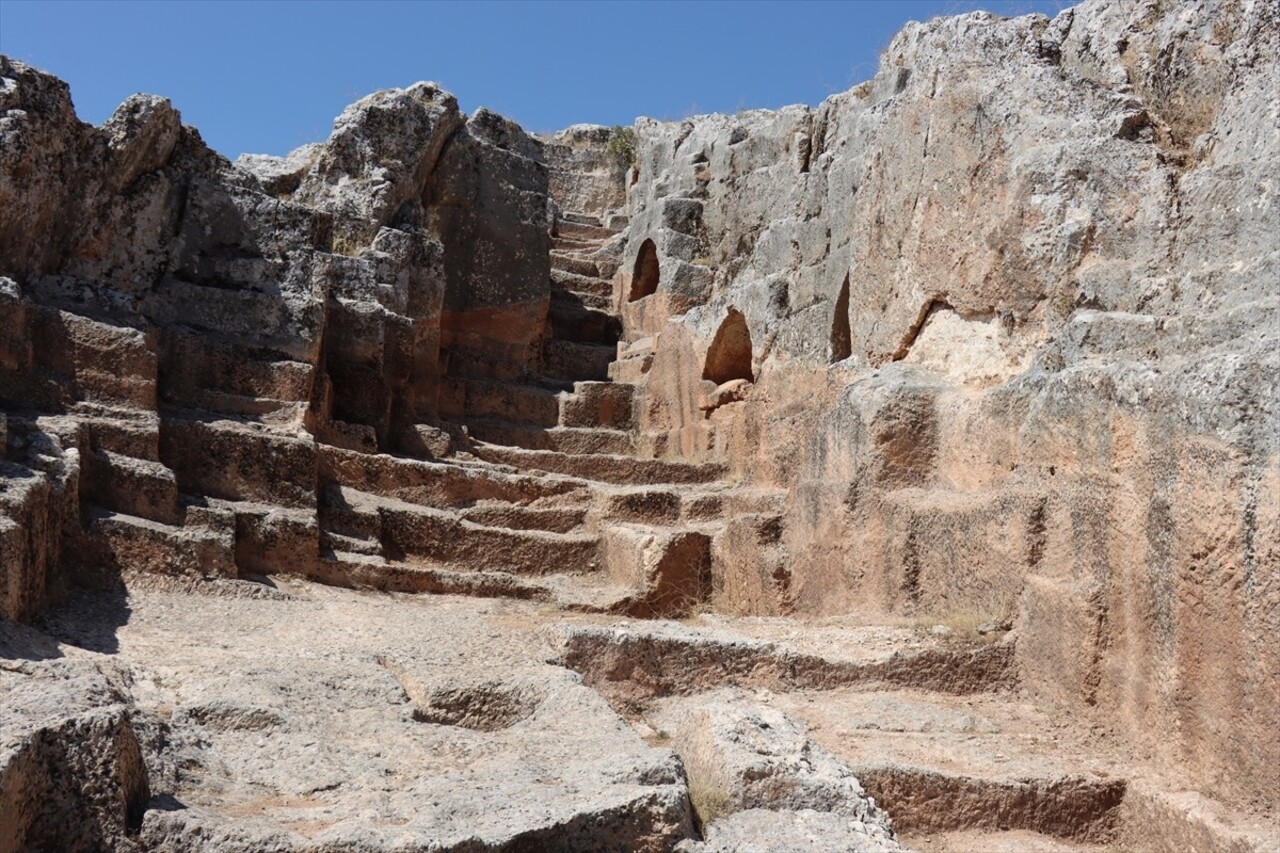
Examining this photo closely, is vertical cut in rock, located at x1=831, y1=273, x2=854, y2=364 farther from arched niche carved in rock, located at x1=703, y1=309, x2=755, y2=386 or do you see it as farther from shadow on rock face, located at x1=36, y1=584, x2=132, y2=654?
shadow on rock face, located at x1=36, y1=584, x2=132, y2=654

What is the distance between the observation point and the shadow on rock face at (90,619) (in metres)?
5.18

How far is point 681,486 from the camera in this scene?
10.5m

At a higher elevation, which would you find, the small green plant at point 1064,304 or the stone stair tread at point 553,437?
the small green plant at point 1064,304

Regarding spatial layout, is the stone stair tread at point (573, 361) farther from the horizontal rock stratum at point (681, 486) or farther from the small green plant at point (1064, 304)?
the small green plant at point (1064, 304)

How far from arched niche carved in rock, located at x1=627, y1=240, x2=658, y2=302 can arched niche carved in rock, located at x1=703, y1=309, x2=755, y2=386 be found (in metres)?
3.10

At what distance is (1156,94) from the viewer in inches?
272

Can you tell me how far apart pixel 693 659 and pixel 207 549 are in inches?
116

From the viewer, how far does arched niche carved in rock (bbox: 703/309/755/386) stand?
1148 centimetres

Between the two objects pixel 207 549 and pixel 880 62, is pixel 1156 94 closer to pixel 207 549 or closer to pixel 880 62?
pixel 880 62

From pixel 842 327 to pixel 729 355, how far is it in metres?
1.95

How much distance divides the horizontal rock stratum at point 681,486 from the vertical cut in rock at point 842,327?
0.04m

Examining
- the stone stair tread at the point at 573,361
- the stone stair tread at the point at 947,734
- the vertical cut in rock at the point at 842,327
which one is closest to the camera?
the stone stair tread at the point at 947,734

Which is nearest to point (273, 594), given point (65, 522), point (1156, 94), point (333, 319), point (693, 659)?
point (65, 522)

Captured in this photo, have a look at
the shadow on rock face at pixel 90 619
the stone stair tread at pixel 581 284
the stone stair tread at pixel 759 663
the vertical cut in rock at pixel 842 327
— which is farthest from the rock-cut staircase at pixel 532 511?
the stone stair tread at pixel 581 284
